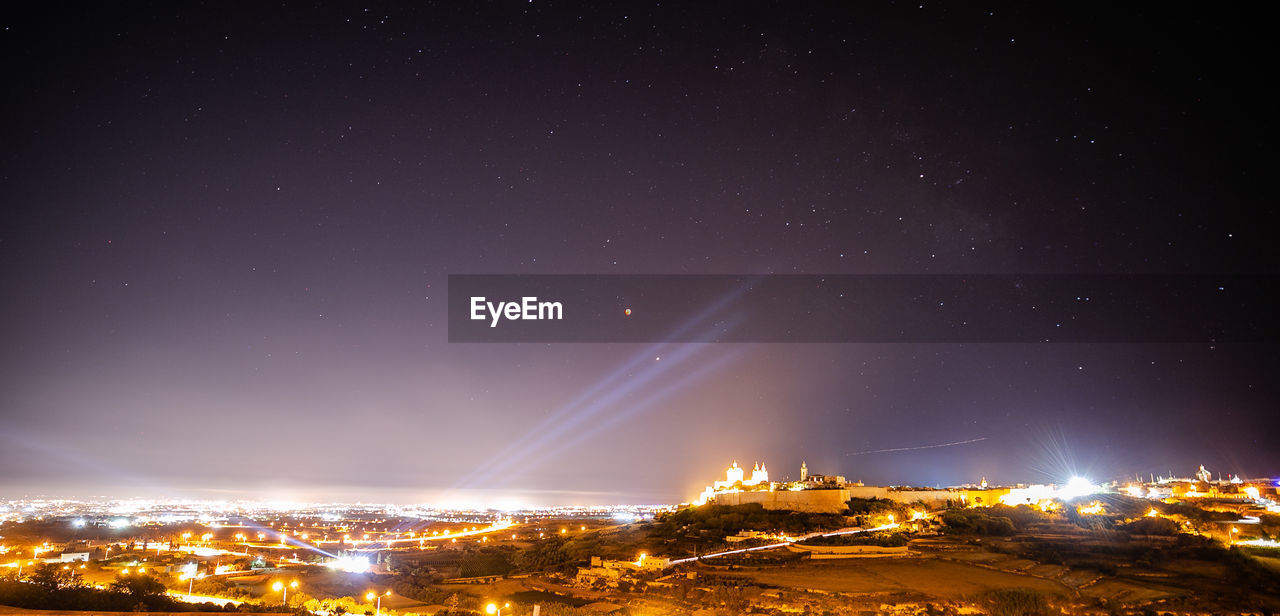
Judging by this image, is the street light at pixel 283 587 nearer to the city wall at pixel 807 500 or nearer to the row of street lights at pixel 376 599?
the row of street lights at pixel 376 599

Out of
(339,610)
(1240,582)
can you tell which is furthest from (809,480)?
(339,610)

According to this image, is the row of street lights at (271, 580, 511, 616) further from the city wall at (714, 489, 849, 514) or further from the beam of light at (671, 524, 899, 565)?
the city wall at (714, 489, 849, 514)

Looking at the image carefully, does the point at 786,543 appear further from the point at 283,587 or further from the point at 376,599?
the point at 283,587

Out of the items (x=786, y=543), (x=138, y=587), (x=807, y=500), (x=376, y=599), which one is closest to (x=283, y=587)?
(x=376, y=599)

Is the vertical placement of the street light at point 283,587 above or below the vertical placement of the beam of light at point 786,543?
above

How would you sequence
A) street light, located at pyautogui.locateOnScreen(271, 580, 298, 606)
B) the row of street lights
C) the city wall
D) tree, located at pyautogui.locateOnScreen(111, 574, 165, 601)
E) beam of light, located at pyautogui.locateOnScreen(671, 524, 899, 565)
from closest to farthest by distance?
tree, located at pyautogui.locateOnScreen(111, 574, 165, 601) → the row of street lights → street light, located at pyautogui.locateOnScreen(271, 580, 298, 606) → beam of light, located at pyautogui.locateOnScreen(671, 524, 899, 565) → the city wall

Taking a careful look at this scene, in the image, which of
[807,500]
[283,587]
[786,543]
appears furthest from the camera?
[807,500]

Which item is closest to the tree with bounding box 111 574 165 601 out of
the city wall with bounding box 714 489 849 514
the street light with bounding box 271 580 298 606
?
the street light with bounding box 271 580 298 606

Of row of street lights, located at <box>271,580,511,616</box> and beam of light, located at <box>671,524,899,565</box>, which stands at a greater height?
row of street lights, located at <box>271,580,511,616</box>

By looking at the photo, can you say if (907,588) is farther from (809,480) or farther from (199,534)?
(199,534)

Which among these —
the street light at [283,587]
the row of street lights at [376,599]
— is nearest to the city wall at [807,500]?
the row of street lights at [376,599]

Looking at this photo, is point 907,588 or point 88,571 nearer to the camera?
point 907,588
